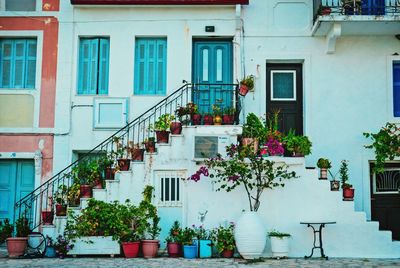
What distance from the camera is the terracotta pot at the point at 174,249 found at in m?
12.1

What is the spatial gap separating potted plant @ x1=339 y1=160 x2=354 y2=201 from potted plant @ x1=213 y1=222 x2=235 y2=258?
254 centimetres

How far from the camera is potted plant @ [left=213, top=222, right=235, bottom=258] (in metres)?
12.0

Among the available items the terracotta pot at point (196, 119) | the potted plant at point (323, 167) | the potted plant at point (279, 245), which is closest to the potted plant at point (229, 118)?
the terracotta pot at point (196, 119)

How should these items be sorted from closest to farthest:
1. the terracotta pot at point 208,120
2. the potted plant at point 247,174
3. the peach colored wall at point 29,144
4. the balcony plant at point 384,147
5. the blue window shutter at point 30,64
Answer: the potted plant at point 247,174, the terracotta pot at point 208,120, the balcony plant at point 384,147, the peach colored wall at point 29,144, the blue window shutter at point 30,64

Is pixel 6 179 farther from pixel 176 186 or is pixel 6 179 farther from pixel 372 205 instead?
pixel 372 205

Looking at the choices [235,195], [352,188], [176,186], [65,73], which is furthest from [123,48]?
[352,188]

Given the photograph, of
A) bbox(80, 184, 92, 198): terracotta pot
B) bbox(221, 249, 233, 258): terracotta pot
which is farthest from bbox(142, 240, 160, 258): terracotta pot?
bbox(80, 184, 92, 198): terracotta pot

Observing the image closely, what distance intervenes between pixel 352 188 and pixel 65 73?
23.8 feet

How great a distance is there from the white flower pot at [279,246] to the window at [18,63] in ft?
23.0

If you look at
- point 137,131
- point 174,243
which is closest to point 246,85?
point 137,131

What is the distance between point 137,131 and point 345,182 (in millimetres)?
4913

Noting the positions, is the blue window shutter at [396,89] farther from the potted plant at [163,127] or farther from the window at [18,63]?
the window at [18,63]

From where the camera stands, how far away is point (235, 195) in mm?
12609

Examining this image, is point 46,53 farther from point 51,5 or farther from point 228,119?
point 228,119
